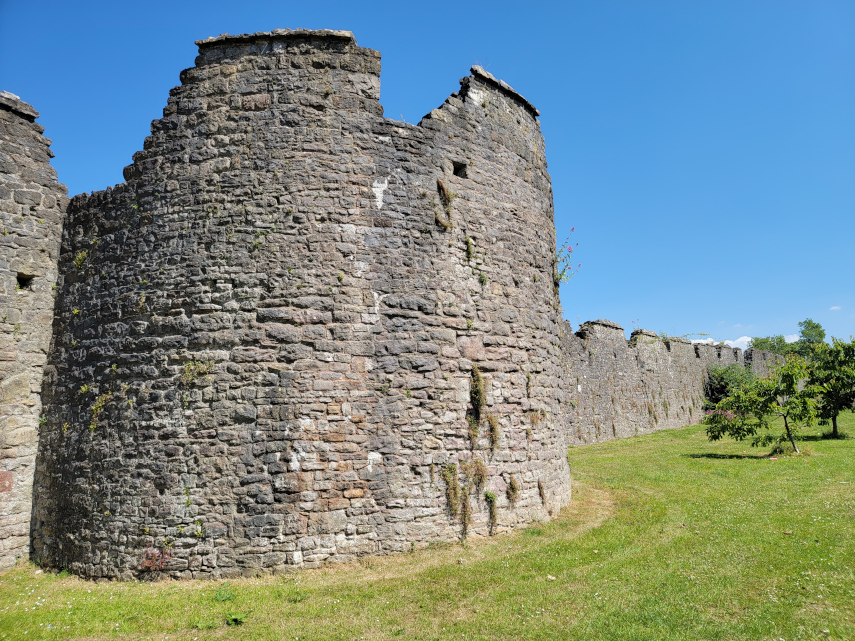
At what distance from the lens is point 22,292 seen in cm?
830

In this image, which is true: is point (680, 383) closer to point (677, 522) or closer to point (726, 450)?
point (726, 450)

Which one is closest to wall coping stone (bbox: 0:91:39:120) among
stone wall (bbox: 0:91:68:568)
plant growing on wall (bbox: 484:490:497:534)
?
stone wall (bbox: 0:91:68:568)

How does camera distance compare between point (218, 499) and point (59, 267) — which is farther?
point (59, 267)

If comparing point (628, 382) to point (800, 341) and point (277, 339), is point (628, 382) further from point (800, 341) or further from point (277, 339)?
point (800, 341)

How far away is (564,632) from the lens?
5.07 meters

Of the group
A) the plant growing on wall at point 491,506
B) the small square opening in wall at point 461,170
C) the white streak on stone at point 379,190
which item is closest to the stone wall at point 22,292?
the white streak on stone at point 379,190

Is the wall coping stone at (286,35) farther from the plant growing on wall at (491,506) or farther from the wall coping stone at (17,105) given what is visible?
the plant growing on wall at (491,506)

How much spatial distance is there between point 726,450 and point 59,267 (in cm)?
2044

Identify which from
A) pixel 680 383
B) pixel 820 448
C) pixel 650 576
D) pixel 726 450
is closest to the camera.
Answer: pixel 650 576

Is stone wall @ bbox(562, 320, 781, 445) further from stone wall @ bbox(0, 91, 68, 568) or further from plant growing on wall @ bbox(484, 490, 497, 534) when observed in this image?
stone wall @ bbox(0, 91, 68, 568)

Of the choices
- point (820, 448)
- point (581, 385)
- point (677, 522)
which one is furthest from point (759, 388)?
point (677, 522)

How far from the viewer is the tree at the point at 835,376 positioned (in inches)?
738

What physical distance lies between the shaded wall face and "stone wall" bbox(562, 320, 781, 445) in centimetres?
1055

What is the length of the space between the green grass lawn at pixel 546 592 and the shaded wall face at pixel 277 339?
0.52 m
